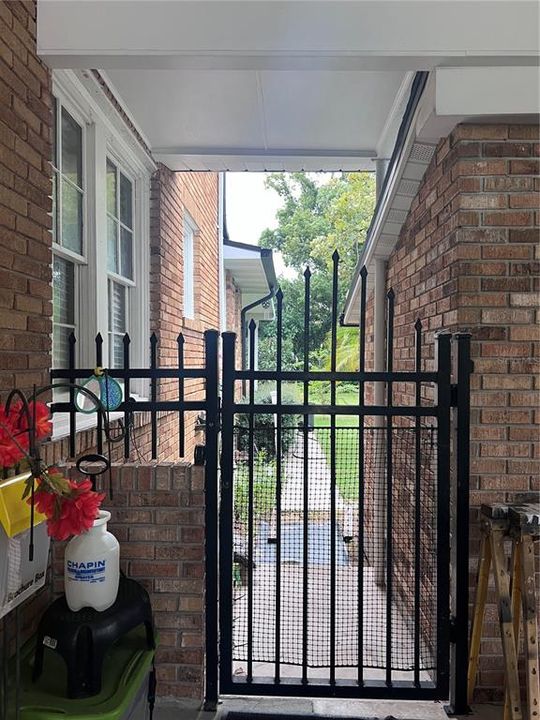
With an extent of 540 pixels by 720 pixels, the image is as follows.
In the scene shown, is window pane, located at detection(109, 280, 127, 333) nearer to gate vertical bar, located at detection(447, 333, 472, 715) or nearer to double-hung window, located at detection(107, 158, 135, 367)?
double-hung window, located at detection(107, 158, 135, 367)

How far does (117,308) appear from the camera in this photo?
151 inches

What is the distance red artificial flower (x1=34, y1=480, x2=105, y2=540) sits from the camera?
147cm

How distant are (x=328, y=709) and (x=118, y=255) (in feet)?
10.6

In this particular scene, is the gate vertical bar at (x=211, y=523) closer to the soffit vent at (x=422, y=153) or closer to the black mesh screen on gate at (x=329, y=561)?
the black mesh screen on gate at (x=329, y=561)

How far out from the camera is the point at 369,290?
14.8 ft

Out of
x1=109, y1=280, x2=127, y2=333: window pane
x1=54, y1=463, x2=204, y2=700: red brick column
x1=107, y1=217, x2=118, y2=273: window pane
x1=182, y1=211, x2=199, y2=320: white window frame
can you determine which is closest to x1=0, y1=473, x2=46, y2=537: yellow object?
x1=54, y1=463, x2=204, y2=700: red brick column

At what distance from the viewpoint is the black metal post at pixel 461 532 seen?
7.32ft

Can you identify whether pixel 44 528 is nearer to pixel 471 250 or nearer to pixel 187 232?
pixel 471 250

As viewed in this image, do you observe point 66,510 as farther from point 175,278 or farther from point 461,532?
point 175,278

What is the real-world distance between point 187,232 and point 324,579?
14.1 ft

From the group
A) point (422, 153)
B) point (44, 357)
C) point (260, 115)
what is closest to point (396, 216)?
point (422, 153)

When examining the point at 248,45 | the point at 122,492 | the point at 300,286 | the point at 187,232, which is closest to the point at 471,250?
the point at 248,45

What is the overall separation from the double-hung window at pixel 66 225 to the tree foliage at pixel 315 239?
14.9m

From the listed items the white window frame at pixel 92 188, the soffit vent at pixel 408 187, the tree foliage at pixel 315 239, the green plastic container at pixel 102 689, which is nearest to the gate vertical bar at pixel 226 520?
the green plastic container at pixel 102 689
